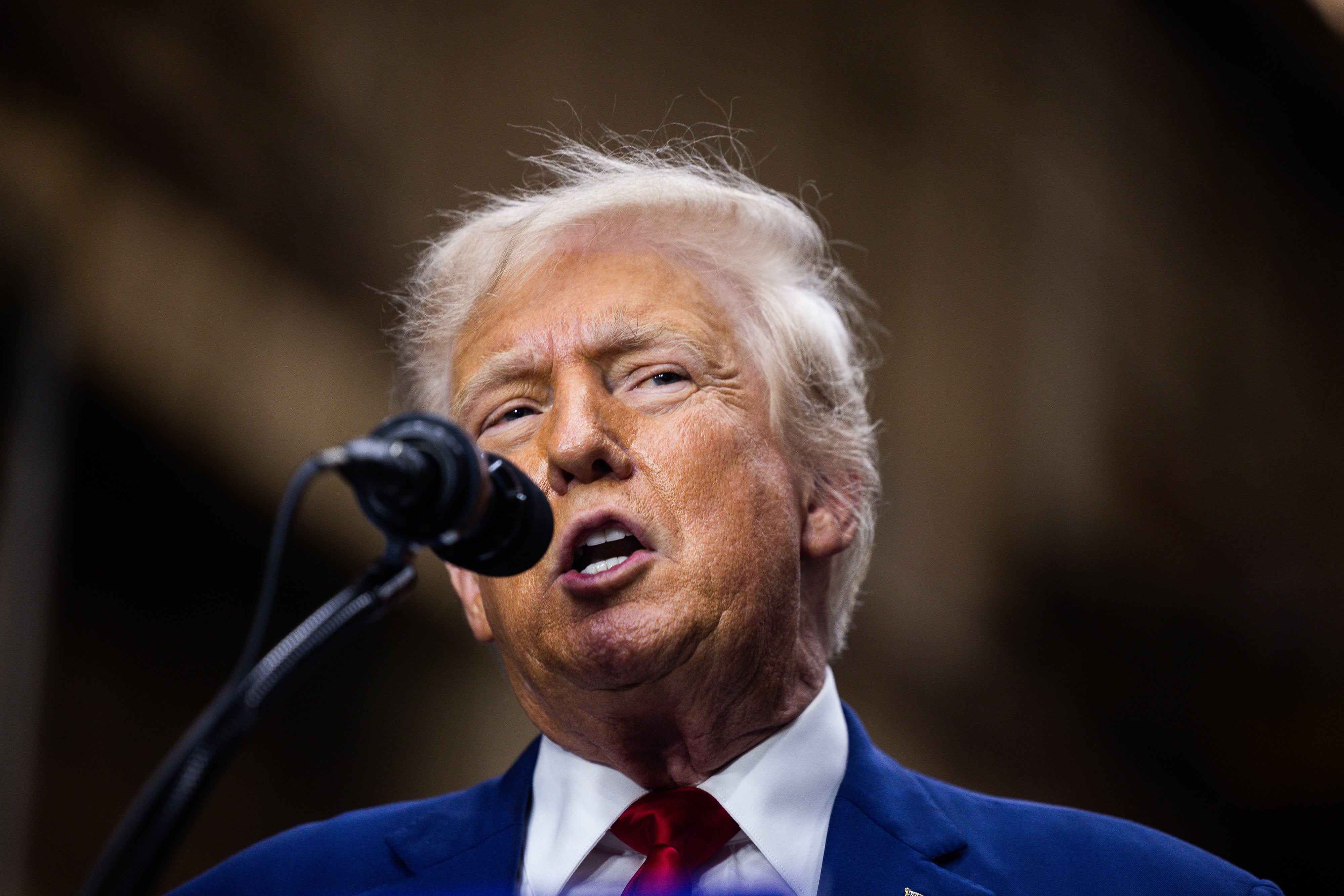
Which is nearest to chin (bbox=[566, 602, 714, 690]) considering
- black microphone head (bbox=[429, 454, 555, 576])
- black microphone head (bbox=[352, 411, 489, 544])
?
black microphone head (bbox=[429, 454, 555, 576])

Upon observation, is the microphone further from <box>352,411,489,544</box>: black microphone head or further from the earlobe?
the earlobe

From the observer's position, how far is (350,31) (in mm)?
4016

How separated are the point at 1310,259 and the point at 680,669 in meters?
7.94

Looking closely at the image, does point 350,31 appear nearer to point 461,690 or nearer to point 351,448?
point 461,690

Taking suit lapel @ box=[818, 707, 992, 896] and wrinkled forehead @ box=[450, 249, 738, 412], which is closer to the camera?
suit lapel @ box=[818, 707, 992, 896]

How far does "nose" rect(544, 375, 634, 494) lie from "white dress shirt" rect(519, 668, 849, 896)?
1.36 feet

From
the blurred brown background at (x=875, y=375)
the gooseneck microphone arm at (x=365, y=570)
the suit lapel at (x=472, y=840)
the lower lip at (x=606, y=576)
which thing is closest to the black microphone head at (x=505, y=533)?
the gooseneck microphone arm at (x=365, y=570)

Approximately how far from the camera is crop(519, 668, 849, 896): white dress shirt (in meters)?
1.62

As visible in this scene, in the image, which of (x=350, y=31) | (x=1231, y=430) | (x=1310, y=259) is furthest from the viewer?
(x=1310, y=259)

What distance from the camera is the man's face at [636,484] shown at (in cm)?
161

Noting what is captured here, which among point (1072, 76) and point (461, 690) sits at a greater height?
point (1072, 76)

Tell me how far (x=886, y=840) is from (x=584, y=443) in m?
0.66

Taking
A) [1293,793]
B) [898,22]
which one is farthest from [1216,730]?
[898,22]

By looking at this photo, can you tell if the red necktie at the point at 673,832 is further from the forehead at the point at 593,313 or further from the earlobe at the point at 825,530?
the forehead at the point at 593,313
